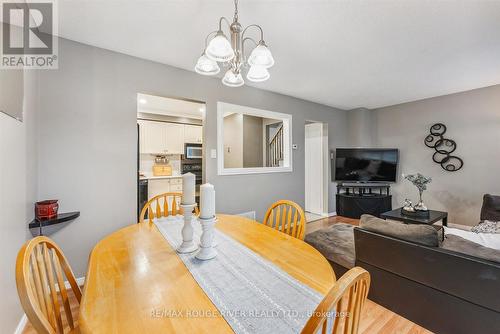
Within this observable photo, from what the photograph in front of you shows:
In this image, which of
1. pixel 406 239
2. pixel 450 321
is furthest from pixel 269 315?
pixel 450 321

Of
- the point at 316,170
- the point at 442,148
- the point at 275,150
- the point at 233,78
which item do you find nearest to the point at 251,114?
the point at 233,78

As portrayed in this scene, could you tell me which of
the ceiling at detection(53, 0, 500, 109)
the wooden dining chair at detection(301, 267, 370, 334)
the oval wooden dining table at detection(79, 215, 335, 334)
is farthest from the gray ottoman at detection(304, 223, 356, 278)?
the ceiling at detection(53, 0, 500, 109)

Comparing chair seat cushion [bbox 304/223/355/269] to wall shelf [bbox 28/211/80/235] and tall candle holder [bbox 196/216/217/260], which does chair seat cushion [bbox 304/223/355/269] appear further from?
wall shelf [bbox 28/211/80/235]

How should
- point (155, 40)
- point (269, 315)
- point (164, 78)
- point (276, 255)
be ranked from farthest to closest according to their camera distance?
point (164, 78), point (155, 40), point (276, 255), point (269, 315)

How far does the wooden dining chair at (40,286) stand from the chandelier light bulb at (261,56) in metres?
1.48

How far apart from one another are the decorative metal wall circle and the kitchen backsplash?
551cm

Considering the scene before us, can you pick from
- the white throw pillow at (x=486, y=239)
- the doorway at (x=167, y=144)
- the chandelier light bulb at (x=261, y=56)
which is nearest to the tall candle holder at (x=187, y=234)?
the chandelier light bulb at (x=261, y=56)

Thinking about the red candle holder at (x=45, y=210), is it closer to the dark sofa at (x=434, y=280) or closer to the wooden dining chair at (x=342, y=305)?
the wooden dining chair at (x=342, y=305)

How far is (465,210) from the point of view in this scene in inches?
148

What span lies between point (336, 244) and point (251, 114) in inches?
90.8

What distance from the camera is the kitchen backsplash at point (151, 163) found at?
15.9 ft

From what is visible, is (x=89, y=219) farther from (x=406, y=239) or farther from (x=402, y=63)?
(x=402, y=63)

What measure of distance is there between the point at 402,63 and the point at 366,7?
1.41 metres

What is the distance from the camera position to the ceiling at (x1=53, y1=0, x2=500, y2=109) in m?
1.68
